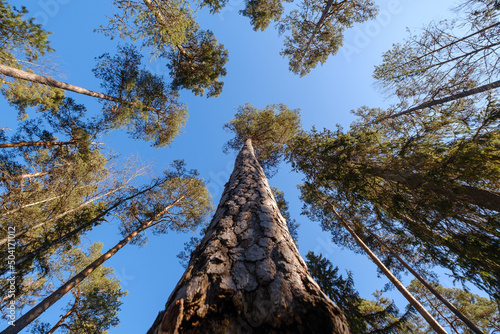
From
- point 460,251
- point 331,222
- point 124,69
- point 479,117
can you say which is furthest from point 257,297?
point 124,69

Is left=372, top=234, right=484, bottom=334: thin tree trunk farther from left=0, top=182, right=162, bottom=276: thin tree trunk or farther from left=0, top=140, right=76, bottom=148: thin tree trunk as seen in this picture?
left=0, top=140, right=76, bottom=148: thin tree trunk

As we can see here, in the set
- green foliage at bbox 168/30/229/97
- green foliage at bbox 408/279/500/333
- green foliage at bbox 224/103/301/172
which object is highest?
green foliage at bbox 168/30/229/97

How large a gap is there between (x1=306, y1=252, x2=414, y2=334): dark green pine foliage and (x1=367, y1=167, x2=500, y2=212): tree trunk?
3.20 meters

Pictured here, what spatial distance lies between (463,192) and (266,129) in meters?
8.77

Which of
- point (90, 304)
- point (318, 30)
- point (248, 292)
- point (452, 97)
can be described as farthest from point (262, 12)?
point (90, 304)

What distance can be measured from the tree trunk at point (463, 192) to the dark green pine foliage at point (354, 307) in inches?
126

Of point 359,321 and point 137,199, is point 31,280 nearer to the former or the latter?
point 137,199

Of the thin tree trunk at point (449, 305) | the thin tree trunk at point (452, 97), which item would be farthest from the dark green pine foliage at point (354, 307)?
the thin tree trunk at point (452, 97)

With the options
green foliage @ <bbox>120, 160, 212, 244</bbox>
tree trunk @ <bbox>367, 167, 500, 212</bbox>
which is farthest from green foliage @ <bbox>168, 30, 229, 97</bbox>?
tree trunk @ <bbox>367, 167, 500, 212</bbox>

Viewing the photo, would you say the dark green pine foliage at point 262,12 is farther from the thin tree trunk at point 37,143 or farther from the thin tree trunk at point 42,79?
the thin tree trunk at point 37,143

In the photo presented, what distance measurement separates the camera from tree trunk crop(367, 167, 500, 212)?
382 cm

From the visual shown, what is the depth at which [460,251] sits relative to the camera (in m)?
4.16

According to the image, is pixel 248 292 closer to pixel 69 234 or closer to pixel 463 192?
pixel 463 192

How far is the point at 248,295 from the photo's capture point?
100 centimetres
